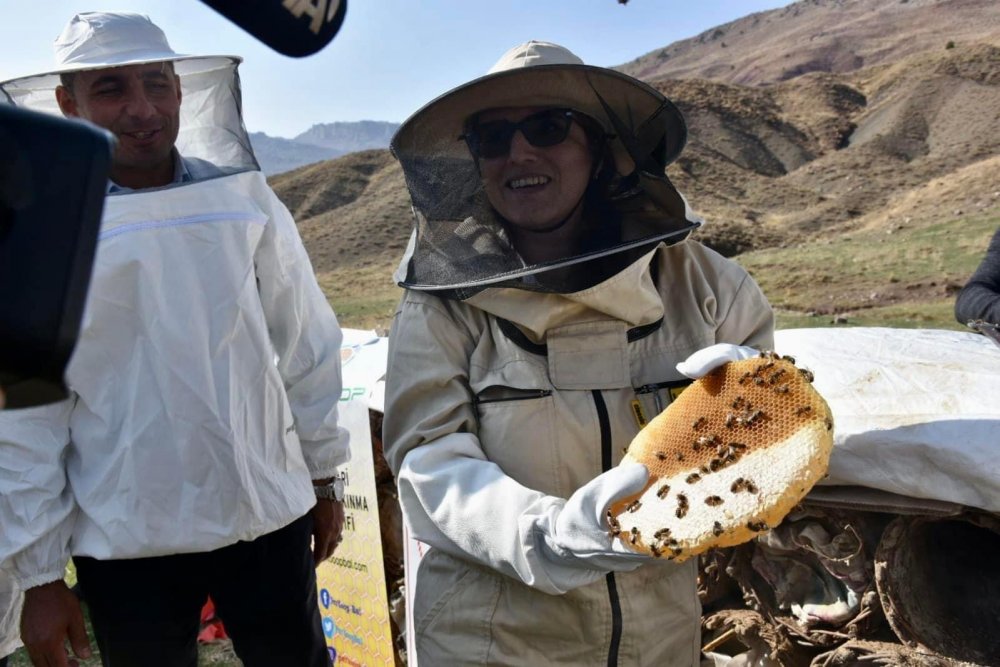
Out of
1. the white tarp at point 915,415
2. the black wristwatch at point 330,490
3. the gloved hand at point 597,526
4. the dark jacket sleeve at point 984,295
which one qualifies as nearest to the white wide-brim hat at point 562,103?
the white tarp at point 915,415

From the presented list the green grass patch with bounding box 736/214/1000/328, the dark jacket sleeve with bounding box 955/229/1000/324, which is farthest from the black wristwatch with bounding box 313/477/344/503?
the green grass patch with bounding box 736/214/1000/328

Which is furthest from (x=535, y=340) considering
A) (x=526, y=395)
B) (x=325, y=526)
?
(x=325, y=526)

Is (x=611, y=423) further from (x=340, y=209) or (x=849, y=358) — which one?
(x=340, y=209)

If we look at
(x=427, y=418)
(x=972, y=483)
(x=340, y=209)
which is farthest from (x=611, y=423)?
(x=340, y=209)

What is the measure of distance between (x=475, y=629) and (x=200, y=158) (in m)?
1.47

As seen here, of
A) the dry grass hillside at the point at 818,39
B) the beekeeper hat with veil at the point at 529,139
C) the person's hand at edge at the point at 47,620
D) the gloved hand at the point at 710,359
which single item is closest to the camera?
the gloved hand at the point at 710,359

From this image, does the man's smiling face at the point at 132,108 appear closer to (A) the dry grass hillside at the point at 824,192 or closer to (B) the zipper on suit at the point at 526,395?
(B) the zipper on suit at the point at 526,395

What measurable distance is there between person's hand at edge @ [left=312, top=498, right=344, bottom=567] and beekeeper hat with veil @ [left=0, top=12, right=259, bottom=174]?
3.28ft

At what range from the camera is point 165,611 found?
2.02 meters

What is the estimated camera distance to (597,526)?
137 centimetres

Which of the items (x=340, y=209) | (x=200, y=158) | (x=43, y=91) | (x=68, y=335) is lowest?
(x=340, y=209)

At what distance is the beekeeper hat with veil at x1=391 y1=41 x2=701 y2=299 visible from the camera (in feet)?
5.89

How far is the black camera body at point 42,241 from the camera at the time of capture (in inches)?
26.0

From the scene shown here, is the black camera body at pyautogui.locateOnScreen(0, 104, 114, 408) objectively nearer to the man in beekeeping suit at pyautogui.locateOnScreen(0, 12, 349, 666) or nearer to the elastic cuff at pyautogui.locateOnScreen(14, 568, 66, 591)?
the man in beekeeping suit at pyautogui.locateOnScreen(0, 12, 349, 666)
